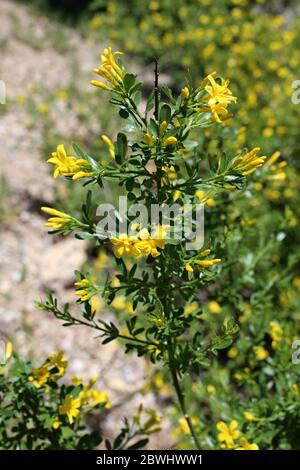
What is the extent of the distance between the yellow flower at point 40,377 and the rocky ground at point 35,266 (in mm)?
1293

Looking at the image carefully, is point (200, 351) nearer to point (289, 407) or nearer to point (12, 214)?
point (289, 407)

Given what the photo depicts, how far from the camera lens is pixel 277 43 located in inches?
235

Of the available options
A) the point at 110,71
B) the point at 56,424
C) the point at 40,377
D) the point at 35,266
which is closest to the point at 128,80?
the point at 110,71

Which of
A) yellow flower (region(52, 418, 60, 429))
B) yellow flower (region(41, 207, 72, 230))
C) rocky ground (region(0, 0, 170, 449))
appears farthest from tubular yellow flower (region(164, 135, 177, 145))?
rocky ground (region(0, 0, 170, 449))

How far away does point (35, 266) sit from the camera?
386 cm

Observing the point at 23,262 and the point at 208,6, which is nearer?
the point at 23,262

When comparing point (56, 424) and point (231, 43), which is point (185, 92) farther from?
point (231, 43)

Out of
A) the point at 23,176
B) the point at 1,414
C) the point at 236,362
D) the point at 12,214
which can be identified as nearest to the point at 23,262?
the point at 12,214

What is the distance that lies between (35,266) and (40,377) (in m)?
2.00

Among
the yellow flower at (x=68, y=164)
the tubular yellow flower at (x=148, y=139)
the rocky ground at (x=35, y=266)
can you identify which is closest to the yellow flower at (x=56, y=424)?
the yellow flower at (x=68, y=164)

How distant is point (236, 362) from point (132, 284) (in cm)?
147

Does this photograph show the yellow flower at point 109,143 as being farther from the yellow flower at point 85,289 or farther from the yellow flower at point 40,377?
the yellow flower at point 40,377

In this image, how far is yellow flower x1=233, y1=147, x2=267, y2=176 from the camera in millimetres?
1566

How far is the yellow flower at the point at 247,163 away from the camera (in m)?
1.57
